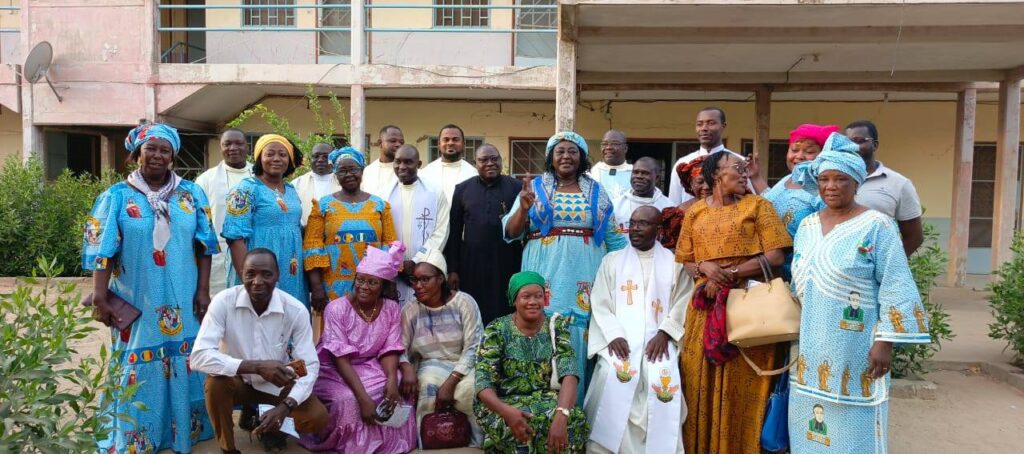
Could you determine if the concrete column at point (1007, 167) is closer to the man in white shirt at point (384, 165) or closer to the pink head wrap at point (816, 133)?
the pink head wrap at point (816, 133)

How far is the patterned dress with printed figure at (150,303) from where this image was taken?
3.58 meters

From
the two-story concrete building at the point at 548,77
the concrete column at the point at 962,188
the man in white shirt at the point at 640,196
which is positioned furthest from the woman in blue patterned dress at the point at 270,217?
the concrete column at the point at 962,188

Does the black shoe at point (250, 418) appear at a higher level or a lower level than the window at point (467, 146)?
lower

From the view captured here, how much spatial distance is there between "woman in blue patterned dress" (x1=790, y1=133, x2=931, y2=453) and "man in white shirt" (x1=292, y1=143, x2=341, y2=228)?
313cm

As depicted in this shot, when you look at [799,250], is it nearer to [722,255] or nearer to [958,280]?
[722,255]

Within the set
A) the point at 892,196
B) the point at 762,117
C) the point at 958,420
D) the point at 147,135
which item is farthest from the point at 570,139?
the point at 762,117

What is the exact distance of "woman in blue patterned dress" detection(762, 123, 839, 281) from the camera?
3.62 m

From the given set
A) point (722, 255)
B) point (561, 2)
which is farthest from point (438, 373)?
point (561, 2)

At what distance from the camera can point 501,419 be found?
3.58 m

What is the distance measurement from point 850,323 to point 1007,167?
28.0 ft

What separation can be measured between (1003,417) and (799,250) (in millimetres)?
2652

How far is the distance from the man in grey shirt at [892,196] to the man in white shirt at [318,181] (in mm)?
3251

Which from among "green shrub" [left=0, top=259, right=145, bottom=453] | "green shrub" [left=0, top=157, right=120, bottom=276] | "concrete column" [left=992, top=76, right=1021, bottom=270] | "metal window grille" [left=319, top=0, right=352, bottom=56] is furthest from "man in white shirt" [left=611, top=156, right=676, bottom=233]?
"metal window grille" [left=319, top=0, right=352, bottom=56]

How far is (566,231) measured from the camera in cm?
405
